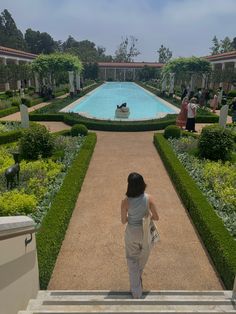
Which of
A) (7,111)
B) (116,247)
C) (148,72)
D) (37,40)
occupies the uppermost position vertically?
(37,40)

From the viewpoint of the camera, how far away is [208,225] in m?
5.34

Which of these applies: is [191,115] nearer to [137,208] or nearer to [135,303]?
[137,208]

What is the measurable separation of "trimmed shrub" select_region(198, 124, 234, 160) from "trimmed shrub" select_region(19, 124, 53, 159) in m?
4.74

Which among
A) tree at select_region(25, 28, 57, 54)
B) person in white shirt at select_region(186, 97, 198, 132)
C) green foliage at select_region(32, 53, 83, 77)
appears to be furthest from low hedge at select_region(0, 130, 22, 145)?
tree at select_region(25, 28, 57, 54)

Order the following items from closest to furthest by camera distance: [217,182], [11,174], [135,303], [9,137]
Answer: [135,303] → [11,174] → [217,182] → [9,137]

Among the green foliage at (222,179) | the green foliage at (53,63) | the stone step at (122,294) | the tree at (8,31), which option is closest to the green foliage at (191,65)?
the green foliage at (53,63)

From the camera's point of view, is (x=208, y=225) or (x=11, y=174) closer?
(x=208, y=225)

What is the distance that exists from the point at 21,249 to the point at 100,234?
257 cm

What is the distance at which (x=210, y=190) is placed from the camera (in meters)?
7.10

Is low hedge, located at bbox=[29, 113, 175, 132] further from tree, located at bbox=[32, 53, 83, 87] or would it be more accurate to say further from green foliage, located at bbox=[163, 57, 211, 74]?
green foliage, located at bbox=[163, 57, 211, 74]

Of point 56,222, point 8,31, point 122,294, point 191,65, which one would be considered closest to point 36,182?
point 56,222

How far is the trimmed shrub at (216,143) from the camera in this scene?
9258 mm

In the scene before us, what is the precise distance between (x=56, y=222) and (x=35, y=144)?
440 centimetres

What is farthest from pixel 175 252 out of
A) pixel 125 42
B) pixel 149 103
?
pixel 125 42
